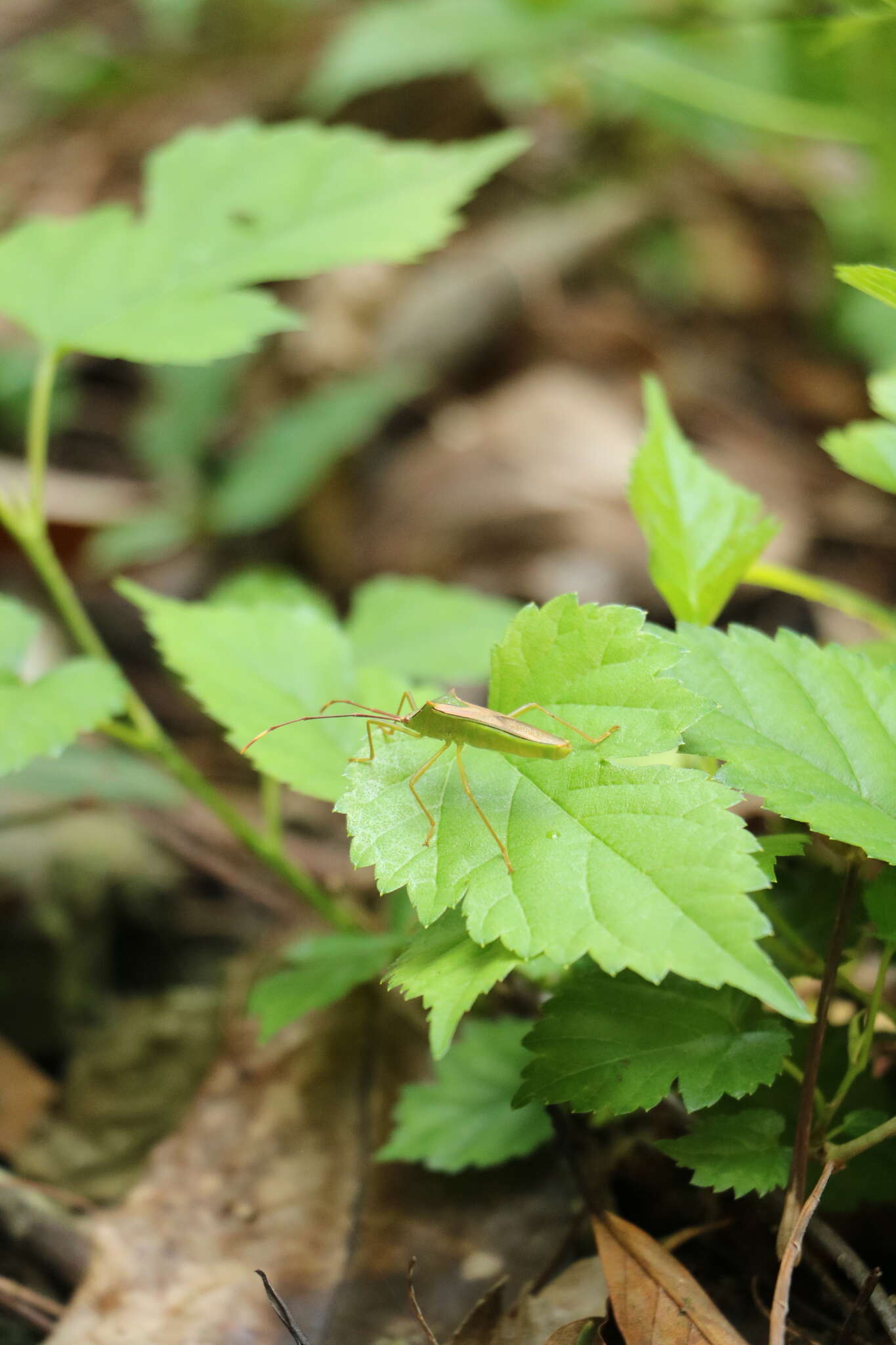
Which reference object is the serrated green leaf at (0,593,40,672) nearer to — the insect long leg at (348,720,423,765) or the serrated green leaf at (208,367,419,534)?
the insect long leg at (348,720,423,765)

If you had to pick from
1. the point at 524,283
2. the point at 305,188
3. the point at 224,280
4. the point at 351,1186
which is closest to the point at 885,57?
the point at 524,283

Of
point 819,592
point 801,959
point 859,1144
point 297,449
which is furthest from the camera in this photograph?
point 297,449

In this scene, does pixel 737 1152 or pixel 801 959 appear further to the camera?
pixel 801 959

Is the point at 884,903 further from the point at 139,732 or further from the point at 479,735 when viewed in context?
the point at 139,732

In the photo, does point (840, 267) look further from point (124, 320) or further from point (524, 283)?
point (524, 283)

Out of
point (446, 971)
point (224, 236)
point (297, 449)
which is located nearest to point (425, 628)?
point (224, 236)

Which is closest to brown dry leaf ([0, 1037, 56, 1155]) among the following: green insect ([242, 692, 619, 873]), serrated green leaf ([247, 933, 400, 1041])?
serrated green leaf ([247, 933, 400, 1041])

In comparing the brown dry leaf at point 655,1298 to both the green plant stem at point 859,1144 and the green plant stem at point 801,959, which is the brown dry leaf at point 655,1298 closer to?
the green plant stem at point 859,1144
